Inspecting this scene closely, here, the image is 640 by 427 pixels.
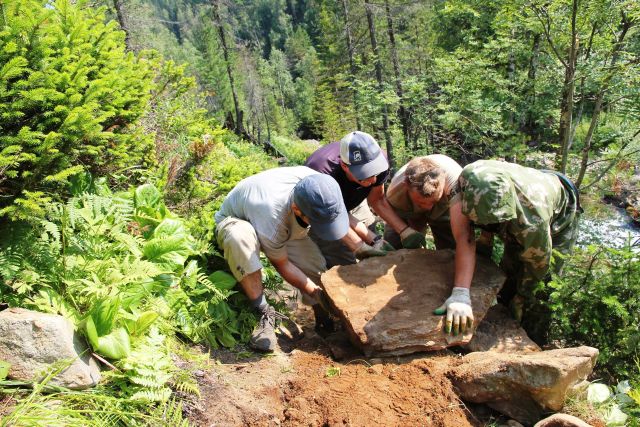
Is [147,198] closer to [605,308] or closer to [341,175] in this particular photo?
[341,175]

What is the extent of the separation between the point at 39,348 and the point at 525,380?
277 cm

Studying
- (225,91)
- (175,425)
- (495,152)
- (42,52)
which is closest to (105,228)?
(42,52)

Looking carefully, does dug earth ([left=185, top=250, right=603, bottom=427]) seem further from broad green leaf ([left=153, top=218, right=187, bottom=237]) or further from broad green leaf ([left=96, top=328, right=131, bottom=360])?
broad green leaf ([left=153, top=218, right=187, bottom=237])

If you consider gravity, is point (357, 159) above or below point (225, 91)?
above

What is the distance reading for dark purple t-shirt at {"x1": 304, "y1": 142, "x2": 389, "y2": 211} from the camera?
170 inches

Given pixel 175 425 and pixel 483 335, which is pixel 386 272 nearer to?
pixel 483 335

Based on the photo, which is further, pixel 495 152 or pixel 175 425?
pixel 495 152

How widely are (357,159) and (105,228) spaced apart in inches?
83.1

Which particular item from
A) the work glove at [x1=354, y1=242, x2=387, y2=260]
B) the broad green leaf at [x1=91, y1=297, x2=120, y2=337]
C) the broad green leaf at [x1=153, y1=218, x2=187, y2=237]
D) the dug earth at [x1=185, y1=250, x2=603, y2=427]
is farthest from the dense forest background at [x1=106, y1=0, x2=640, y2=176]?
the broad green leaf at [x1=91, y1=297, x2=120, y2=337]

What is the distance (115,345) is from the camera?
255cm

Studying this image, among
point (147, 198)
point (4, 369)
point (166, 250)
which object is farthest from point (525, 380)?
point (147, 198)

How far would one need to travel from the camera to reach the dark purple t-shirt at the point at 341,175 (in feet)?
14.2

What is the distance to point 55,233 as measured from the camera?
2781 mm

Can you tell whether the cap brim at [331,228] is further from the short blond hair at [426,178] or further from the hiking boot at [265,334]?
the hiking boot at [265,334]
